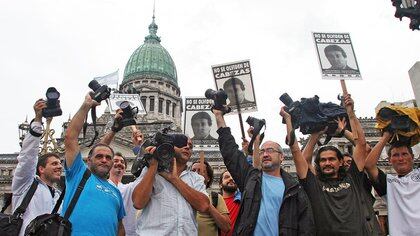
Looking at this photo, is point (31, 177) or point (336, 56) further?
point (336, 56)

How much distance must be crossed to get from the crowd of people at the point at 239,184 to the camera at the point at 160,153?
61 millimetres

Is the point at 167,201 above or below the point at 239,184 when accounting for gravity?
below

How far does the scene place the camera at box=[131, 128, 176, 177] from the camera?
461 cm

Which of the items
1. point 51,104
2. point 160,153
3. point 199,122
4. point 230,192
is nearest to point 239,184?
point 230,192

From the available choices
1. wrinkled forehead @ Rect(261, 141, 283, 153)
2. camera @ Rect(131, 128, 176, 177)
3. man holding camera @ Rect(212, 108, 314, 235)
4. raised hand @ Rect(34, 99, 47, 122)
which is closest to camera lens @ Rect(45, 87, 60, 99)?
raised hand @ Rect(34, 99, 47, 122)

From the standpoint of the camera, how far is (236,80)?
8.54 metres

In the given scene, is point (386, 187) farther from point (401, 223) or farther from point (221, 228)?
point (221, 228)

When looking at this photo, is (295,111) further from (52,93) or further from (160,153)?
(52,93)

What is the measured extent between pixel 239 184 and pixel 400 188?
1.93m

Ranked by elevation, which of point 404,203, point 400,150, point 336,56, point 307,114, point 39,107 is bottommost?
point 404,203

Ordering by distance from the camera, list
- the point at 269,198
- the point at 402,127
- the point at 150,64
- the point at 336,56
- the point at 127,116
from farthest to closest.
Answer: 1. the point at 150,64
2. the point at 336,56
3. the point at 127,116
4. the point at 402,127
5. the point at 269,198

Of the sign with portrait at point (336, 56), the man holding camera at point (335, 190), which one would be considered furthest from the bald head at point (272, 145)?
the sign with portrait at point (336, 56)

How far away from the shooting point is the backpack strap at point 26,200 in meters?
5.09

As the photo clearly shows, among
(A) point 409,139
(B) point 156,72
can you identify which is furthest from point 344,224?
(B) point 156,72
